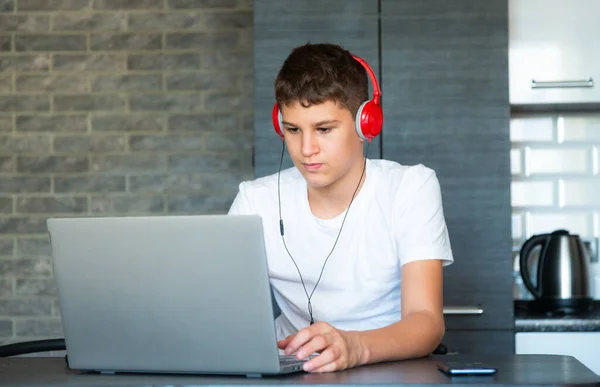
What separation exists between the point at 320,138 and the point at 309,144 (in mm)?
43

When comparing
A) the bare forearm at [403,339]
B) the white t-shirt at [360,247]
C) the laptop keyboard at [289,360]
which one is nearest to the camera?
the laptop keyboard at [289,360]

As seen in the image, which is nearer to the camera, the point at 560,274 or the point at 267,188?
the point at 267,188

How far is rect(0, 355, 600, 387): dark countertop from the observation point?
1.17 metres

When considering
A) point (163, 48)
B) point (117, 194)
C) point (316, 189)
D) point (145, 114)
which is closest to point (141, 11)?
point (163, 48)

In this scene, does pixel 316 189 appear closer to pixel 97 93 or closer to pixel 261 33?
pixel 261 33

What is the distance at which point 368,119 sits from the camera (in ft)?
5.74

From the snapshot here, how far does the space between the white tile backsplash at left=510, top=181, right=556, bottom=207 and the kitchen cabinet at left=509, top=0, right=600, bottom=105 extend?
1.48ft

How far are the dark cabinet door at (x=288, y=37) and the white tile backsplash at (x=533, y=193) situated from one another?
2.38 feet

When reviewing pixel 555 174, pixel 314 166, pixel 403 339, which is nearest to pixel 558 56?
pixel 555 174

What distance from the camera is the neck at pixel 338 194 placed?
192 cm

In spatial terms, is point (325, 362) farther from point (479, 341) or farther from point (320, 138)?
point (479, 341)

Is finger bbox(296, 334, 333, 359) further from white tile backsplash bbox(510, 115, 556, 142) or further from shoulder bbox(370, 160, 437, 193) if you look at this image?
white tile backsplash bbox(510, 115, 556, 142)

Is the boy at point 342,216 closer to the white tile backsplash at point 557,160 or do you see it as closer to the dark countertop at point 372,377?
the dark countertop at point 372,377

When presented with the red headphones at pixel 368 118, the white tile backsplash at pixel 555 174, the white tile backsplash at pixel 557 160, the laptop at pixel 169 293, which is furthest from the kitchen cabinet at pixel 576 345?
the laptop at pixel 169 293
